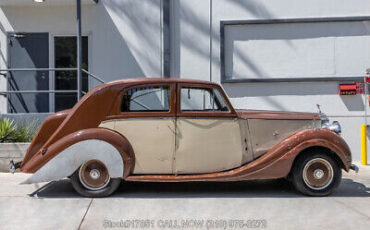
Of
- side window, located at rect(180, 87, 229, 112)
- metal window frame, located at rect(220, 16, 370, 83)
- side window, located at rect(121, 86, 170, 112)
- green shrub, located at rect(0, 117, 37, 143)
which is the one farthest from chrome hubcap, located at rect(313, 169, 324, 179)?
green shrub, located at rect(0, 117, 37, 143)

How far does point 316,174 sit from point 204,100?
192 centimetres

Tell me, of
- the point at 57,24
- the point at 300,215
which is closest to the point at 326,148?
the point at 300,215

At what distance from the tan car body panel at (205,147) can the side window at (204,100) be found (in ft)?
0.74

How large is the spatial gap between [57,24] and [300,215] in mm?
8499

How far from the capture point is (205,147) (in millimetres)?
5664

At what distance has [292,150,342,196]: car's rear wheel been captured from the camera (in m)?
5.62

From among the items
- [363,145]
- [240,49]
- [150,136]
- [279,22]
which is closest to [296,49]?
[279,22]

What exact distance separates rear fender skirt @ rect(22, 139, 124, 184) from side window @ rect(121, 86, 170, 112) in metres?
0.63

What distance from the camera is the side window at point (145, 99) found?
18.9ft

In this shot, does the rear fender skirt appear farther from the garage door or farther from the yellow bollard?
the yellow bollard

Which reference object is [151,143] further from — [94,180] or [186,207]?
[186,207]

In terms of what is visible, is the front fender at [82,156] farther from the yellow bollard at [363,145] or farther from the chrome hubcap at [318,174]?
the yellow bollard at [363,145]

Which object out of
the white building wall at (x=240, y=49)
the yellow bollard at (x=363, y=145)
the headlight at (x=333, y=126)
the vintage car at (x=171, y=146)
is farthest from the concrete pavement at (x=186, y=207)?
the white building wall at (x=240, y=49)

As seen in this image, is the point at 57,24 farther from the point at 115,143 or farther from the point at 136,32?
the point at 115,143
